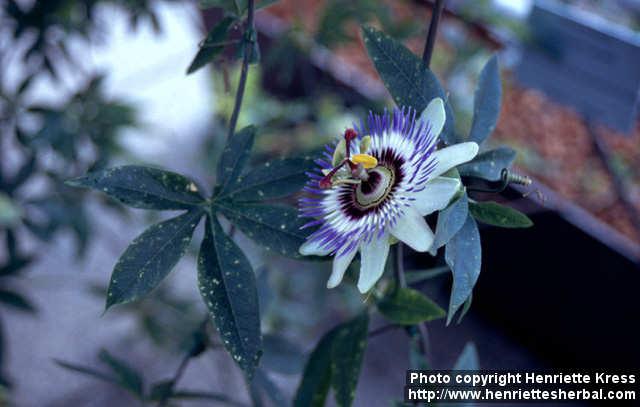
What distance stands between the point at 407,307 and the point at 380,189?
0.16m

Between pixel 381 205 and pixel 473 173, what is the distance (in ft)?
0.28

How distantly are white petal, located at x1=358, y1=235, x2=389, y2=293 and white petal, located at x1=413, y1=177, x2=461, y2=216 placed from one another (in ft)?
0.14

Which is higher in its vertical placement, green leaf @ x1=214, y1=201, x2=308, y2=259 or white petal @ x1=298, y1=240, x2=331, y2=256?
green leaf @ x1=214, y1=201, x2=308, y2=259

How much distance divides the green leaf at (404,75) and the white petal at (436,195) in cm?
7

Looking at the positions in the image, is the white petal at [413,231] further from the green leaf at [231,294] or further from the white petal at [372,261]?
the green leaf at [231,294]

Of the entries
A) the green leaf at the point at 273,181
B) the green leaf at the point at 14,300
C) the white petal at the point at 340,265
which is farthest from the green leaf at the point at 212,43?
the green leaf at the point at 14,300

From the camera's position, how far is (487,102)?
65 centimetres

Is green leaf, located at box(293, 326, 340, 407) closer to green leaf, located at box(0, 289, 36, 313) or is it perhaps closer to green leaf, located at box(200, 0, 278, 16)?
green leaf, located at box(200, 0, 278, 16)

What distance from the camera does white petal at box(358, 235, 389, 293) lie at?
0.53m

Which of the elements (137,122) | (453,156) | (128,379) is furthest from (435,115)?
(137,122)

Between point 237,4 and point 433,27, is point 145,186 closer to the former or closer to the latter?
point 237,4

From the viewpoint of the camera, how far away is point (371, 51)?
59cm

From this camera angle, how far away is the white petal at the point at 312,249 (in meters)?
0.57

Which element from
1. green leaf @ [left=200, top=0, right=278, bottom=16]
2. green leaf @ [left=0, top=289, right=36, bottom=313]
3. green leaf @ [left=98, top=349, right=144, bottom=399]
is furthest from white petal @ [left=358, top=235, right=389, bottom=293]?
green leaf @ [left=0, top=289, right=36, bottom=313]
